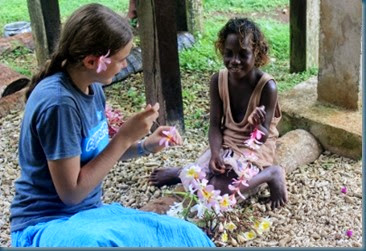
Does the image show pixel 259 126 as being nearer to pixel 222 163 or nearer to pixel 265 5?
pixel 222 163

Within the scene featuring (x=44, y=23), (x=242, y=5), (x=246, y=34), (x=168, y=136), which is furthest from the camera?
(x=242, y=5)

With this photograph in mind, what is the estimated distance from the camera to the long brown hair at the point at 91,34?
2074 mm

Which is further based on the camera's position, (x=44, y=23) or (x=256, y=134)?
(x=44, y=23)

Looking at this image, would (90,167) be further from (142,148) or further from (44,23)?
(44,23)

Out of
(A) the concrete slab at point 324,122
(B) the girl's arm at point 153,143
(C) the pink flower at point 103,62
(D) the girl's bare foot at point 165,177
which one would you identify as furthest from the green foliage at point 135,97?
(C) the pink flower at point 103,62

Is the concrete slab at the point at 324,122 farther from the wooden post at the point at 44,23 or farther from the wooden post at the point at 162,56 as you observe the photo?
the wooden post at the point at 44,23

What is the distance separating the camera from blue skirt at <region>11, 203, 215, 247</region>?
6.47 ft

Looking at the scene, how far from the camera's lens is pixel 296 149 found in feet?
12.2

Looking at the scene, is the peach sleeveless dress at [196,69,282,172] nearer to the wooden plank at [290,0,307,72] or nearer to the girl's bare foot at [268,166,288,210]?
the girl's bare foot at [268,166,288,210]

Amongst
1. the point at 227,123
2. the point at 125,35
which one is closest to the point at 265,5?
the point at 227,123

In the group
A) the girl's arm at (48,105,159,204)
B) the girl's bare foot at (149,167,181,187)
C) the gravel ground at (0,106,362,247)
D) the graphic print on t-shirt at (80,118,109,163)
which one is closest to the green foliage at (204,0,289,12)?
the gravel ground at (0,106,362,247)

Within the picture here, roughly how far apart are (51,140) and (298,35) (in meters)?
3.64

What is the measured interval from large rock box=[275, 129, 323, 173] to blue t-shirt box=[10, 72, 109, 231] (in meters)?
1.62

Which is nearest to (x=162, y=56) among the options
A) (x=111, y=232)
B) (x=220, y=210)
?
(x=220, y=210)
